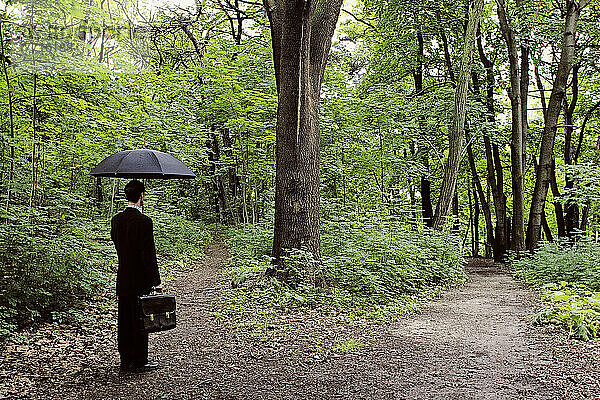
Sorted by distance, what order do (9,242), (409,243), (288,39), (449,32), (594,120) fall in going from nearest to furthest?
(9,242), (288,39), (409,243), (449,32), (594,120)

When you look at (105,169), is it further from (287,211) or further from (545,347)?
(545,347)

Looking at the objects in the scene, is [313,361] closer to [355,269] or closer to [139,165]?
[139,165]

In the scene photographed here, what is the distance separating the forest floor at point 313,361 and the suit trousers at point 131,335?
0.18 metres

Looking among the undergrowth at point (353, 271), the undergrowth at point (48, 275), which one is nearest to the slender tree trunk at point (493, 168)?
the undergrowth at point (353, 271)

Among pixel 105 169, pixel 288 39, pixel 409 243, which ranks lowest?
pixel 409 243

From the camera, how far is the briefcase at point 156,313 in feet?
14.4

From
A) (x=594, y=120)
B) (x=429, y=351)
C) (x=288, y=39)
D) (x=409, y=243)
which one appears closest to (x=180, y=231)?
(x=409, y=243)

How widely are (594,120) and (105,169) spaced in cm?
2034

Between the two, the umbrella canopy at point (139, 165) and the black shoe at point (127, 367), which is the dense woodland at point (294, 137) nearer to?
the black shoe at point (127, 367)

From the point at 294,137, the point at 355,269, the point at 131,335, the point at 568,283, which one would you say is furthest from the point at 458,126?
the point at 131,335

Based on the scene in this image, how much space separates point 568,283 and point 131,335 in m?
9.25

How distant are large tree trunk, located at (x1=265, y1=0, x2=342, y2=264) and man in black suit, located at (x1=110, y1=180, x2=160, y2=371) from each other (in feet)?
10.8

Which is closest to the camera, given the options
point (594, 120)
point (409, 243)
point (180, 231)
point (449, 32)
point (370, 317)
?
point (370, 317)

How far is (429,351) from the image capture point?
5.28 meters
